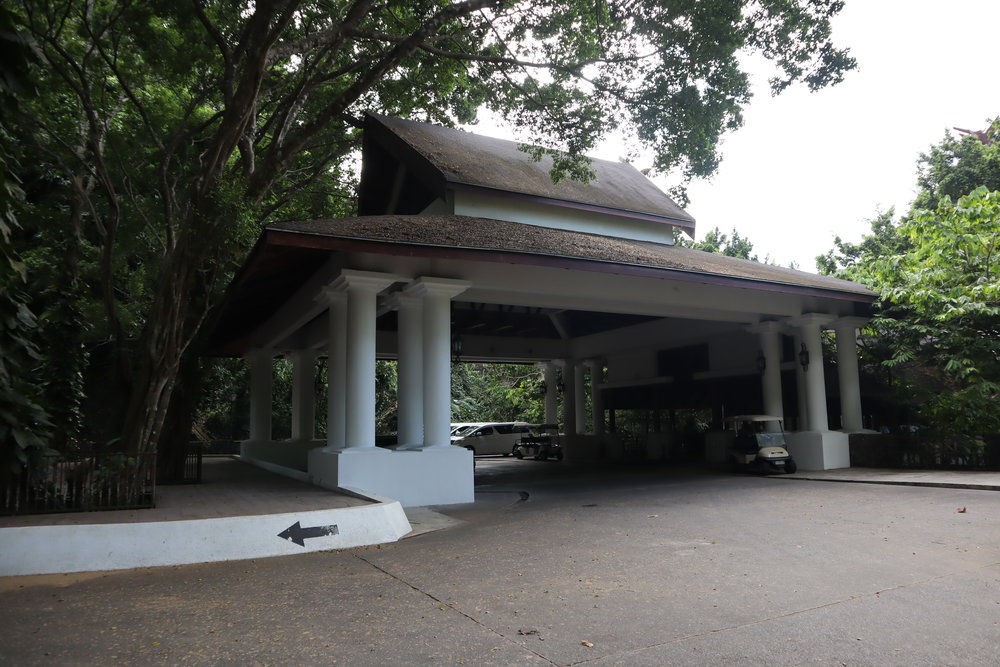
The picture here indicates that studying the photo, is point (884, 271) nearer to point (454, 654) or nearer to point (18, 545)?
point (454, 654)

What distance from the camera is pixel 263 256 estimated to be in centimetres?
1049

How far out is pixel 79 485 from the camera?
8398 millimetres

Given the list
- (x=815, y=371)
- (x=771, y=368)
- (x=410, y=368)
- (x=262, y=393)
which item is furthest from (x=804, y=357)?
(x=262, y=393)

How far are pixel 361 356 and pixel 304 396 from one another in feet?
27.7

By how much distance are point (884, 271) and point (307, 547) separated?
1602cm

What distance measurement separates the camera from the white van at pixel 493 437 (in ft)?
97.3

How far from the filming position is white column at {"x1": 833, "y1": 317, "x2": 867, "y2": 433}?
17.2 m

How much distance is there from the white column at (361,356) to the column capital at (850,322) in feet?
38.5

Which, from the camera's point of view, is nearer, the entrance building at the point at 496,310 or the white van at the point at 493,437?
the entrance building at the point at 496,310

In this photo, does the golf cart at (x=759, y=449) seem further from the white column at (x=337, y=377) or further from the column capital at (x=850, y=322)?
the white column at (x=337, y=377)

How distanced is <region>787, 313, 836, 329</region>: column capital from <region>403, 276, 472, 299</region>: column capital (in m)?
9.28

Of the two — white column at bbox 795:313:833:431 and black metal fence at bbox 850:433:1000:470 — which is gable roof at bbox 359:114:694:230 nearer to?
white column at bbox 795:313:833:431

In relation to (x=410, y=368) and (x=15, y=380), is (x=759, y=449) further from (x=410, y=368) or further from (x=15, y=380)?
(x=15, y=380)

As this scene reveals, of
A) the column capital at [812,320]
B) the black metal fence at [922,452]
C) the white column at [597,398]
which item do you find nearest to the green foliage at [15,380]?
the column capital at [812,320]
